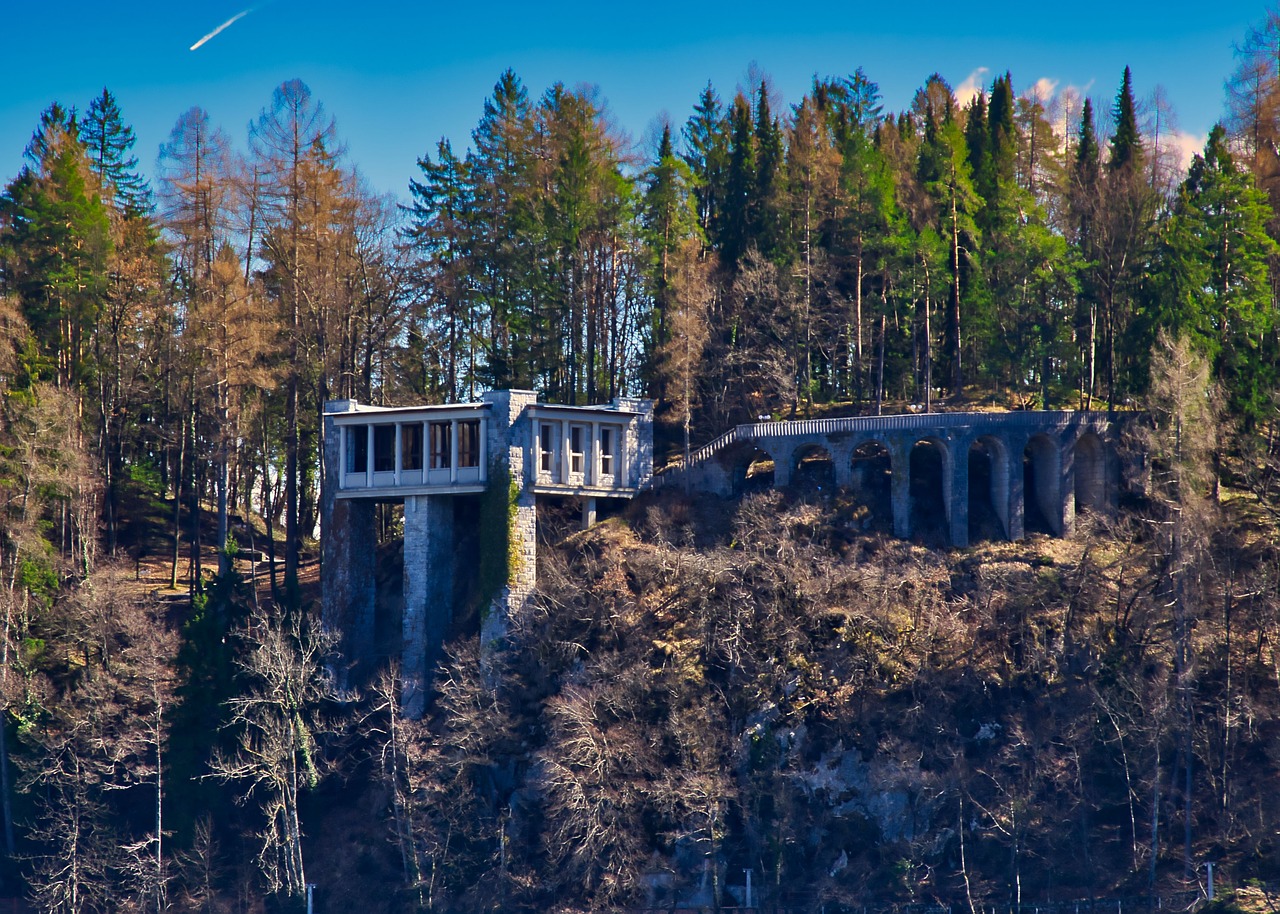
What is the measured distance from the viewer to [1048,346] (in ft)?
201

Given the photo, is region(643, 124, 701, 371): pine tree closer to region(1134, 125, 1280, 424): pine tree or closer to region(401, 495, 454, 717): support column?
region(401, 495, 454, 717): support column

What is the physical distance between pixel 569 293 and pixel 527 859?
24674mm

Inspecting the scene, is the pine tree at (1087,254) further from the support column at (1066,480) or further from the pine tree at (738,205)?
the pine tree at (738,205)

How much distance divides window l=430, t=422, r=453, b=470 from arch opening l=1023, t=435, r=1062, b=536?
2017cm

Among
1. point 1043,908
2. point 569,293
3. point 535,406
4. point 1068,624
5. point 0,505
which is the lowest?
point 1043,908

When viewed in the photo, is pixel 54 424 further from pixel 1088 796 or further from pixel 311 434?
pixel 1088 796

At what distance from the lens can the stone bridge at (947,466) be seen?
2079 inches

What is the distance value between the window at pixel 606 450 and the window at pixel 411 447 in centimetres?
627

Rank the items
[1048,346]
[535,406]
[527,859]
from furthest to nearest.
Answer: [1048,346] < [535,406] < [527,859]

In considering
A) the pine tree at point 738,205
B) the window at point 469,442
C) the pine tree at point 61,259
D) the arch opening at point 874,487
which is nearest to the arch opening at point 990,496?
the arch opening at point 874,487

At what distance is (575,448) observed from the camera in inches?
2088

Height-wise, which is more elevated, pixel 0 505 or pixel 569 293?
pixel 569 293

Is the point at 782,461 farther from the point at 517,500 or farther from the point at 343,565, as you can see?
the point at 343,565

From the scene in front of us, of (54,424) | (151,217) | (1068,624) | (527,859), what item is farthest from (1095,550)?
(151,217)
